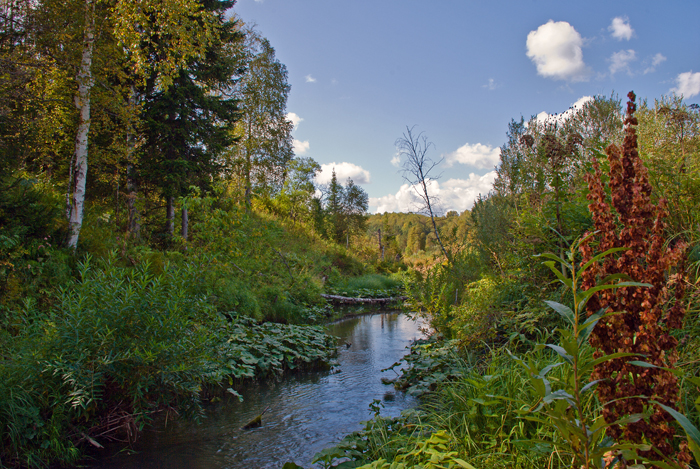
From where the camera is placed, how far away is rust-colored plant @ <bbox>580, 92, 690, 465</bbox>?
1.29 metres

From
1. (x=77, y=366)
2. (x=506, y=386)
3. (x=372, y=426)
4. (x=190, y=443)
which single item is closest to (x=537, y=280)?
(x=506, y=386)

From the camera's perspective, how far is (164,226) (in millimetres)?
10547

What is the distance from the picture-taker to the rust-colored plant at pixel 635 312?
1.29 metres

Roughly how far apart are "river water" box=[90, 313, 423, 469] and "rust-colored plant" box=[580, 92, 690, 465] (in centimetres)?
291

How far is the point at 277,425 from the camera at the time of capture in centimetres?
434

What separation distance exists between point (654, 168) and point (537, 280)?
1.66 metres

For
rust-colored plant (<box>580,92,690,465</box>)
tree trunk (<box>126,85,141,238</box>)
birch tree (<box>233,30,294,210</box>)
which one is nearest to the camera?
rust-colored plant (<box>580,92,690,465</box>)

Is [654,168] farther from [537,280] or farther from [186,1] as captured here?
[186,1]

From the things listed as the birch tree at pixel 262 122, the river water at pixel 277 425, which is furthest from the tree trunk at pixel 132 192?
the birch tree at pixel 262 122

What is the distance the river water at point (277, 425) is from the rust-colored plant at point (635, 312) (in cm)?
291

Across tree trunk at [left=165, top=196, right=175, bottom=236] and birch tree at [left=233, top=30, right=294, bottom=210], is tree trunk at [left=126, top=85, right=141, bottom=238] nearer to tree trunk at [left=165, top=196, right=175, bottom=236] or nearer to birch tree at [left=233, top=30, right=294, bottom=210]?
tree trunk at [left=165, top=196, right=175, bottom=236]

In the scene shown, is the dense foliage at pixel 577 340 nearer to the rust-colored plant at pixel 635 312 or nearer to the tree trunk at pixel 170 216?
the rust-colored plant at pixel 635 312

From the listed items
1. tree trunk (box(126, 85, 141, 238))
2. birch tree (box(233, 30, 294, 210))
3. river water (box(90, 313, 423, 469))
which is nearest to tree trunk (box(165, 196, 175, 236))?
tree trunk (box(126, 85, 141, 238))

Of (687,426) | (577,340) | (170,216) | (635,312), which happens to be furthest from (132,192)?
(687,426)
